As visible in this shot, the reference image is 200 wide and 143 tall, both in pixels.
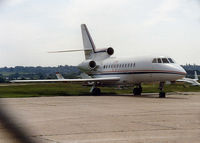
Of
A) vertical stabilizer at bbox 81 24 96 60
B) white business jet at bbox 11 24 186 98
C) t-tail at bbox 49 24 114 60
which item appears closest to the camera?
white business jet at bbox 11 24 186 98

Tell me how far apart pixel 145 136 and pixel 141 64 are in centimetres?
2461

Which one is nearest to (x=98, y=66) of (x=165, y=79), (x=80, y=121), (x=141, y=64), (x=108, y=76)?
(x=108, y=76)

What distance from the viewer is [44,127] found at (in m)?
10.7

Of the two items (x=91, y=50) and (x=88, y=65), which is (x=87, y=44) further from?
(x=88, y=65)

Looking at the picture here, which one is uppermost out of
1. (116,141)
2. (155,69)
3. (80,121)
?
(116,141)

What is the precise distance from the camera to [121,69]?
120ft

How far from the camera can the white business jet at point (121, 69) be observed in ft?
101

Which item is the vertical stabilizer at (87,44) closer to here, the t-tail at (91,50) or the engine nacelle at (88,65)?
the t-tail at (91,50)

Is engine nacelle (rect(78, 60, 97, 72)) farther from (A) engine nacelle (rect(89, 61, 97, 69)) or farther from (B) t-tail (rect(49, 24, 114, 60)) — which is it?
(B) t-tail (rect(49, 24, 114, 60))

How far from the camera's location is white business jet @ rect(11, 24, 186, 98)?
3091 cm

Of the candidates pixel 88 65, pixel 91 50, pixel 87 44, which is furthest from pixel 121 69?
pixel 87 44

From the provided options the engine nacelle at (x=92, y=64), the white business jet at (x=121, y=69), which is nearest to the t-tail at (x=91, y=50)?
the white business jet at (x=121, y=69)

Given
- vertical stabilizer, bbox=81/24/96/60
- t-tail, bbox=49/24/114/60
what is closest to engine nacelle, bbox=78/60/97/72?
t-tail, bbox=49/24/114/60

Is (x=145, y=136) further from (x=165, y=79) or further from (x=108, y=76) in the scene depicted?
(x=108, y=76)
